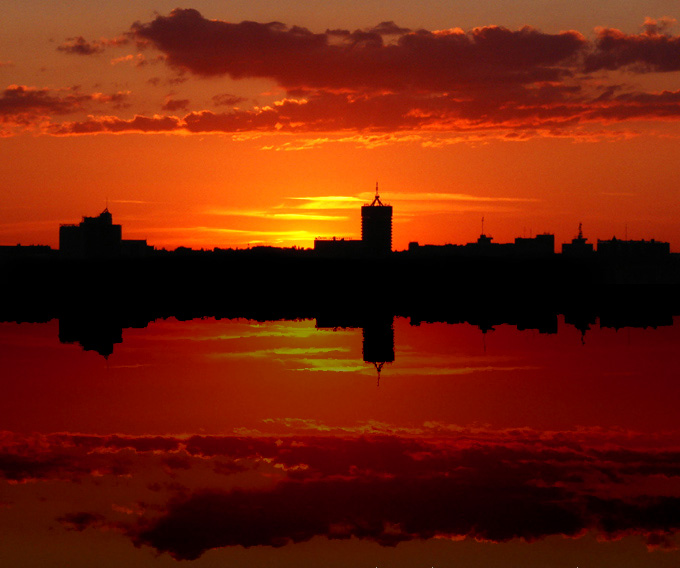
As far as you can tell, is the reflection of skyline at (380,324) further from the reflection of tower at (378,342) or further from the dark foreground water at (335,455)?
the dark foreground water at (335,455)

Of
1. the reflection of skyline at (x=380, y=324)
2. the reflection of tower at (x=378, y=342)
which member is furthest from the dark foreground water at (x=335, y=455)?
the reflection of skyline at (x=380, y=324)

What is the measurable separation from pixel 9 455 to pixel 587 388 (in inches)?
1233

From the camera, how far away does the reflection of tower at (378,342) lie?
66700mm

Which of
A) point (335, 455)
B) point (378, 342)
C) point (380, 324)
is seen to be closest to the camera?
point (335, 455)

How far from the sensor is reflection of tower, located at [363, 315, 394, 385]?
219 ft

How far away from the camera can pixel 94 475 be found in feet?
113

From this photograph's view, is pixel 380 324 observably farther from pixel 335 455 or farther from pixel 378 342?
pixel 335 455

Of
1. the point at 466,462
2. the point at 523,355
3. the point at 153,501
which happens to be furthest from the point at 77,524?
the point at 523,355

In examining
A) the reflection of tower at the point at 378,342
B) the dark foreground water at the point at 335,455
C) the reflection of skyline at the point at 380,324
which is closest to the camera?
the dark foreground water at the point at 335,455

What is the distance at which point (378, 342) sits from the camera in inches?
3142

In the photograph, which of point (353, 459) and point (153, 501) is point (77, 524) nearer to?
point (153, 501)

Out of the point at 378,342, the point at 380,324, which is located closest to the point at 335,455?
the point at 378,342

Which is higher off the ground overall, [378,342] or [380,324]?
[380,324]

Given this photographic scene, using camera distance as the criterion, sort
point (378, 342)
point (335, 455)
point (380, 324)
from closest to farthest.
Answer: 1. point (335, 455)
2. point (378, 342)
3. point (380, 324)
